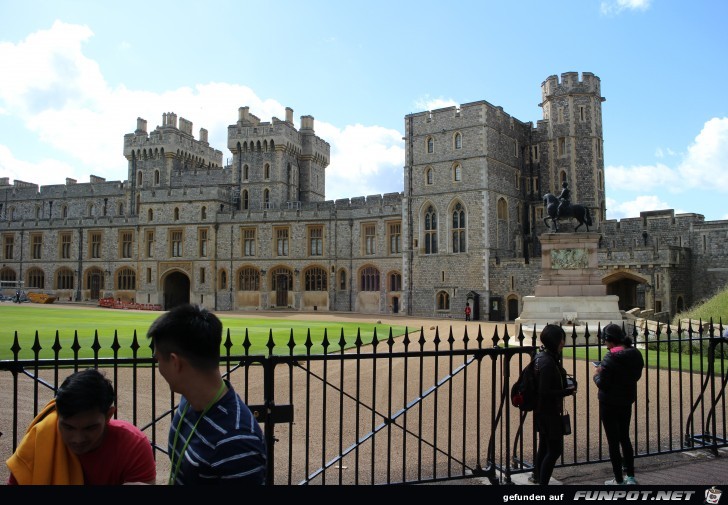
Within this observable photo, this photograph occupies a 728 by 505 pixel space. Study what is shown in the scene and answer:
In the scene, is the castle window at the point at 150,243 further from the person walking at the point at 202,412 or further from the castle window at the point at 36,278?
the person walking at the point at 202,412

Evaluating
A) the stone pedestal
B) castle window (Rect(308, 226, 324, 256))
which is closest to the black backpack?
the stone pedestal

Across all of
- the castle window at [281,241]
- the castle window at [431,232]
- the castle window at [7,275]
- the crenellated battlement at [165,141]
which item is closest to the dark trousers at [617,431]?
the castle window at [431,232]

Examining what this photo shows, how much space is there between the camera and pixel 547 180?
3678 cm

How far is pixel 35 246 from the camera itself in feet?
162

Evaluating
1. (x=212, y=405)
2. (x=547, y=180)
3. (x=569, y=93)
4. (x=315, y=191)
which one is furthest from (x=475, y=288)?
(x=212, y=405)

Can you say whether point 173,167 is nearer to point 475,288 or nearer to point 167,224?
point 167,224

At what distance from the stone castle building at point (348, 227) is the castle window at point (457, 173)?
57mm

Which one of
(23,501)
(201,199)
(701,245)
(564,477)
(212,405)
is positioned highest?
(201,199)

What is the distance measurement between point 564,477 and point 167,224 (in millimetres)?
41685

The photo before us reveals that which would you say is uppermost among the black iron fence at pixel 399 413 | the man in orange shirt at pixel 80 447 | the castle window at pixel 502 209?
the castle window at pixel 502 209

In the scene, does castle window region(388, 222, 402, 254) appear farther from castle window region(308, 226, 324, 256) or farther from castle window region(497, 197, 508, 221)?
castle window region(497, 197, 508, 221)

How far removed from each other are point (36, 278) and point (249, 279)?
20.3 metres

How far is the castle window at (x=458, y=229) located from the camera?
33.4 metres

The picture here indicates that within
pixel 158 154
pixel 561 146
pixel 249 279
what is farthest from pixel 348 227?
pixel 158 154
